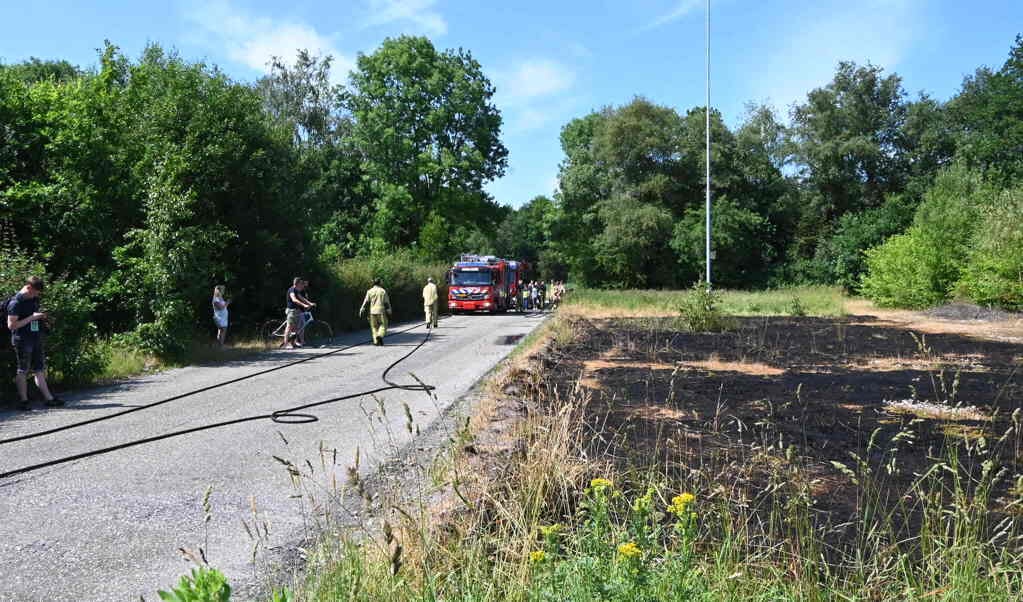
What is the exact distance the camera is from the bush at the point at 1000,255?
84.1 feet

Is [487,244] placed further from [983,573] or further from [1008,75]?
[983,573]

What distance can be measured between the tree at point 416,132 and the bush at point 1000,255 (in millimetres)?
28629

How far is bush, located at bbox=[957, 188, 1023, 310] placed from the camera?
1009 inches

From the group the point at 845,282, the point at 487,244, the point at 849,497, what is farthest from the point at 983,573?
the point at 487,244

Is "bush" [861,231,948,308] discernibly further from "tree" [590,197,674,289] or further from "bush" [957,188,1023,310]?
"tree" [590,197,674,289]

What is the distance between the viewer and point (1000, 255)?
26.2m

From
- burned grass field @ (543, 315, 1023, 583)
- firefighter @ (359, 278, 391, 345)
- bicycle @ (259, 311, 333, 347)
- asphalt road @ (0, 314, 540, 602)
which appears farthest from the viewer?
bicycle @ (259, 311, 333, 347)

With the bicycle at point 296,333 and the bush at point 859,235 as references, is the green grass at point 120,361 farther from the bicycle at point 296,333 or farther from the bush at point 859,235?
the bush at point 859,235

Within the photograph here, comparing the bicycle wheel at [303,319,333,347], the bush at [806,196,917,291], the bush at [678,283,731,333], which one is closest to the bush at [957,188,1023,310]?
the bush at [678,283,731,333]

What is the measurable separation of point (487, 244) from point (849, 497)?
92.6 metres

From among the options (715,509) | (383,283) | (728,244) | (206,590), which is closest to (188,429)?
(715,509)

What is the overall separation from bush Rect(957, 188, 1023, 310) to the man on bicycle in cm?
2413

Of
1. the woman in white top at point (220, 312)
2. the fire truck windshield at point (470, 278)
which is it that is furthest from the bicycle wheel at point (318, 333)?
the fire truck windshield at point (470, 278)

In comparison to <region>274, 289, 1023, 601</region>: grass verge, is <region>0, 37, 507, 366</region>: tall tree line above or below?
above
